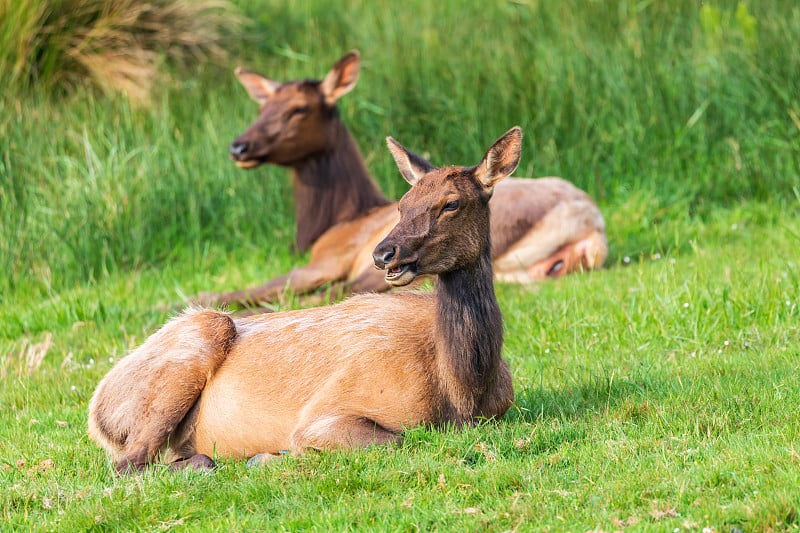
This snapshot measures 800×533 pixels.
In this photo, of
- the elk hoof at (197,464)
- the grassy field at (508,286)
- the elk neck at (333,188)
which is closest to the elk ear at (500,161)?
the grassy field at (508,286)

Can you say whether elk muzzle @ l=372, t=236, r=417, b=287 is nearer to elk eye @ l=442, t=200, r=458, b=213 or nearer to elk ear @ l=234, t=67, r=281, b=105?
elk eye @ l=442, t=200, r=458, b=213

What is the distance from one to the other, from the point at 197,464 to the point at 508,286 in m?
4.58

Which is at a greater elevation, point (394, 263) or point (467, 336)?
point (394, 263)

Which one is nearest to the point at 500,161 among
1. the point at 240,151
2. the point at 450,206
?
the point at 450,206

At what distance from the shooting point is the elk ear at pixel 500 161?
6.20m

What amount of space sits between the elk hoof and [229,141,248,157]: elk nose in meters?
5.58

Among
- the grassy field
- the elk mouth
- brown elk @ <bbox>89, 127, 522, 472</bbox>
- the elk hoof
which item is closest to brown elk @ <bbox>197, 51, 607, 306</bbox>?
the grassy field

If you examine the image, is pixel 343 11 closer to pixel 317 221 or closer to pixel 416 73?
pixel 416 73

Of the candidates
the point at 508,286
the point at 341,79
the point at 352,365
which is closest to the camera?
the point at 352,365

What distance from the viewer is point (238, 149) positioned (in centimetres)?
1140

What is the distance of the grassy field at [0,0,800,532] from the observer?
516 cm

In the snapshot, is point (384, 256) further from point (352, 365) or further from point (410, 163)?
point (410, 163)

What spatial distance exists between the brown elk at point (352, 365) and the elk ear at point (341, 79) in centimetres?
535

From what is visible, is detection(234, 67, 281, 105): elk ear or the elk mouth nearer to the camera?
the elk mouth
